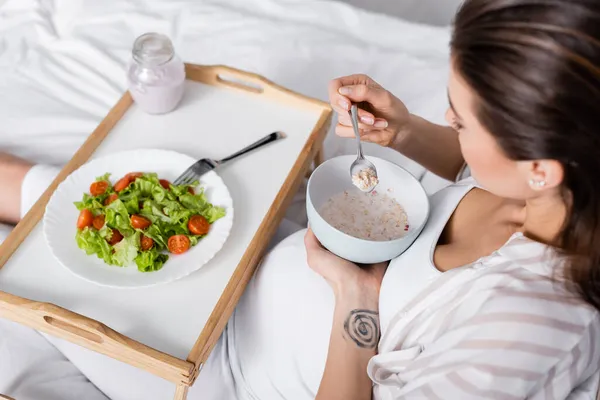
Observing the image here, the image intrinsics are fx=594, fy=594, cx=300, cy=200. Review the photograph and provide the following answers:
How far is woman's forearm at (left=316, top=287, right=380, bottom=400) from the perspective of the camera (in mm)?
853

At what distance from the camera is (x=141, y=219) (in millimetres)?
997

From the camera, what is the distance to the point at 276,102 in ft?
4.33

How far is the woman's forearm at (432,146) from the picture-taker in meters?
1.08

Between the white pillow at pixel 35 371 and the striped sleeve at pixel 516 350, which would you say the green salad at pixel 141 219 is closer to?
the white pillow at pixel 35 371

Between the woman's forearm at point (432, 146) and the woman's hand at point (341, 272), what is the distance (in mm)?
249

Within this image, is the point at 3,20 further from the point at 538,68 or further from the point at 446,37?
the point at 538,68

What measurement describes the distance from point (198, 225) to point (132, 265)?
0.13m

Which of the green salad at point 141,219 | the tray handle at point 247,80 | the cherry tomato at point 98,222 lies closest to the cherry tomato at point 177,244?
the green salad at point 141,219

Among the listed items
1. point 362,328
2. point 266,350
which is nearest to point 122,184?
point 266,350

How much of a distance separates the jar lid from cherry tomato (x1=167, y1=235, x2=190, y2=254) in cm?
39

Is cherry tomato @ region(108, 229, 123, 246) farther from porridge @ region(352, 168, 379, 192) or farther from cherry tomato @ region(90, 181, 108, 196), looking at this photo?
porridge @ region(352, 168, 379, 192)

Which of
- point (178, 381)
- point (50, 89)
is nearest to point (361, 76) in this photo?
point (178, 381)

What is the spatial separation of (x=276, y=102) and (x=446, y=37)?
59 cm

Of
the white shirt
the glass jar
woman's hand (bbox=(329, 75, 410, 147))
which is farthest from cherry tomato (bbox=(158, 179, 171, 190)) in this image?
the white shirt
